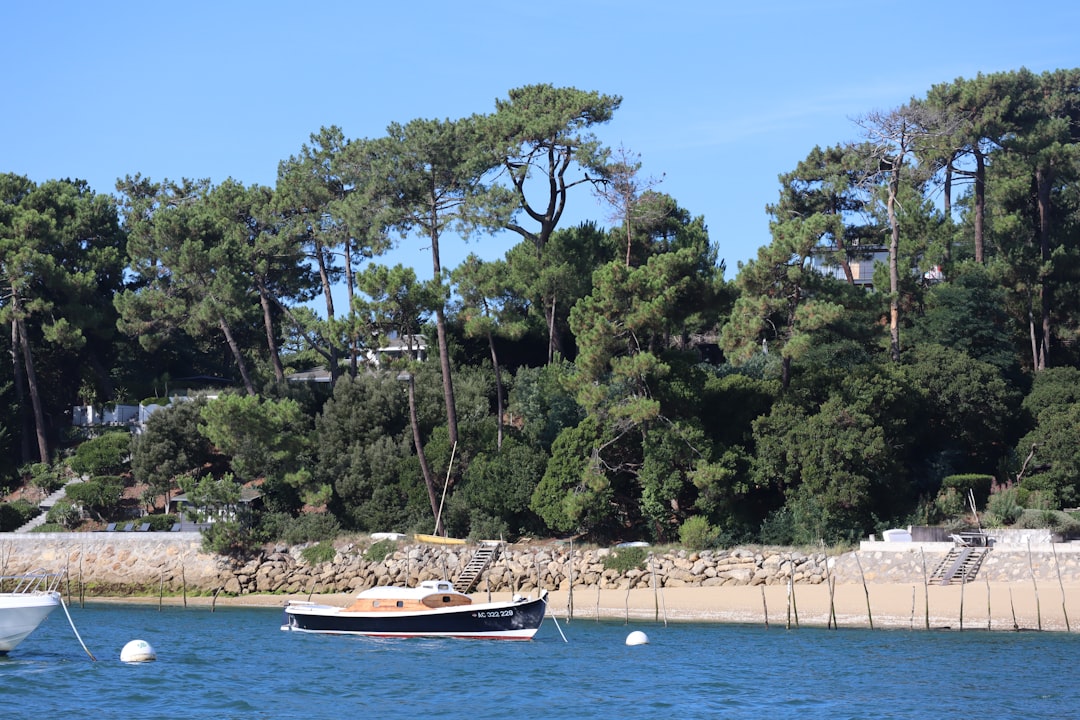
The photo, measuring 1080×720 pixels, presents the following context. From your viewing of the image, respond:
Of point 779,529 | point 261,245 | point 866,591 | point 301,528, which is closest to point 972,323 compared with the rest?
point 779,529

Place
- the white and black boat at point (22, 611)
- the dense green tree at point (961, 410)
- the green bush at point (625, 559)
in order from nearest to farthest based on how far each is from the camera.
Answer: the white and black boat at point (22, 611) → the green bush at point (625, 559) → the dense green tree at point (961, 410)

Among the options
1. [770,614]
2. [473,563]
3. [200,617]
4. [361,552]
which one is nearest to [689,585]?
[770,614]

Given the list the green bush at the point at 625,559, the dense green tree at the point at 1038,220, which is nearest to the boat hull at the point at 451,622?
the green bush at the point at 625,559

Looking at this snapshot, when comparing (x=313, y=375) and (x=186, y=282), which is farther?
(x=313, y=375)

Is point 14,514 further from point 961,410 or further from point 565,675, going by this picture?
point 961,410

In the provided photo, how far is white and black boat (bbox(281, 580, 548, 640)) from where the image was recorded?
140 ft

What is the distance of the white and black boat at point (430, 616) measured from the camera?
42812 millimetres

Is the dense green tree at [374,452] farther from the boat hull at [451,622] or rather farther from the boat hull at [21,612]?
the boat hull at [21,612]

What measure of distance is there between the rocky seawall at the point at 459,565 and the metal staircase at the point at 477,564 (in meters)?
0.28

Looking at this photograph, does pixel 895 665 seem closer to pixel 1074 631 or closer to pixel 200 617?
pixel 1074 631

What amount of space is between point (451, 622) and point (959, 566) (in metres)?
17.6

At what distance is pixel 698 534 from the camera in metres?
53.2

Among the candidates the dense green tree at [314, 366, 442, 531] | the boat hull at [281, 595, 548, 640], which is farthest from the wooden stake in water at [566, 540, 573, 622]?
the dense green tree at [314, 366, 442, 531]

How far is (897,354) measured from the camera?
60094mm
